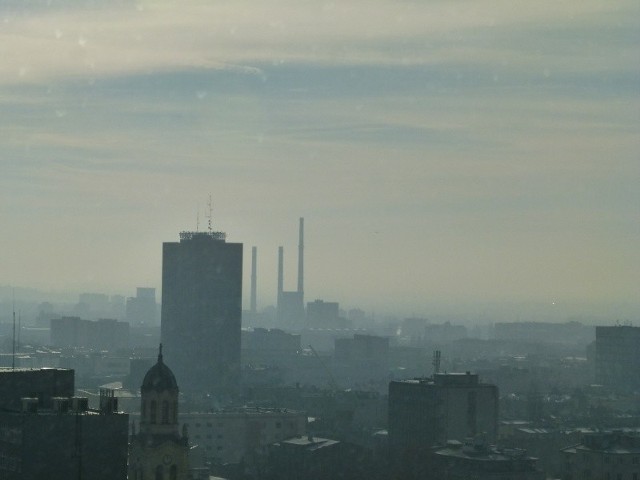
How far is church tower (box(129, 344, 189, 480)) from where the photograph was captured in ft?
173

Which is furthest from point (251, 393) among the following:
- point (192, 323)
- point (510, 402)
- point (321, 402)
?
point (192, 323)

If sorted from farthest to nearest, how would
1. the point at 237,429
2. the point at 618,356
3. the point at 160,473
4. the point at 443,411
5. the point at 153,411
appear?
the point at 618,356, the point at 237,429, the point at 443,411, the point at 153,411, the point at 160,473

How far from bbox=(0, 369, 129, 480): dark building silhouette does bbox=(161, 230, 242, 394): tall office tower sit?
140 m

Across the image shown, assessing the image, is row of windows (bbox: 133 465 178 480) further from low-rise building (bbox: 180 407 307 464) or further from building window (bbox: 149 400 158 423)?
low-rise building (bbox: 180 407 307 464)

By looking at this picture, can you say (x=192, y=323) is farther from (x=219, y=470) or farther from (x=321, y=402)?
(x=219, y=470)

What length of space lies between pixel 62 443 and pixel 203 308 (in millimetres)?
151953

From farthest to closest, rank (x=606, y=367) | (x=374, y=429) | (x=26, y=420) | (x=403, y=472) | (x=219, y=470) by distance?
(x=606, y=367) → (x=374, y=429) → (x=219, y=470) → (x=403, y=472) → (x=26, y=420)

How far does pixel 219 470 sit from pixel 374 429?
2638cm

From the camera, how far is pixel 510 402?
14462 cm

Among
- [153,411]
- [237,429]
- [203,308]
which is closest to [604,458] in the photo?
[237,429]

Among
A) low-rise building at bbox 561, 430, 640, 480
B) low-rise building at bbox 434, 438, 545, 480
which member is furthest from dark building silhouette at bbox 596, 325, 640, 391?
low-rise building at bbox 434, 438, 545, 480

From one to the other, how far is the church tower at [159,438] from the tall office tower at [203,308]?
129 m

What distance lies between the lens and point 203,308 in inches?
7638

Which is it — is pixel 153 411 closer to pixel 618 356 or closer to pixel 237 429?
pixel 237 429
